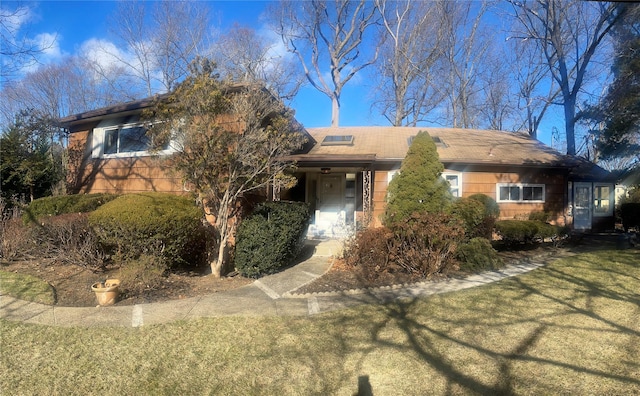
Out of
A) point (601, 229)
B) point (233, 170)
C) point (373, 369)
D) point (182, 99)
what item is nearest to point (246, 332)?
point (373, 369)

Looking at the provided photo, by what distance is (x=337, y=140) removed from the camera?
48.4 feet

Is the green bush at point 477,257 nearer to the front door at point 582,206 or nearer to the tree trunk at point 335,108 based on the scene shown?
the front door at point 582,206

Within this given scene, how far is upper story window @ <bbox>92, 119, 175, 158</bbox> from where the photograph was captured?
9.96 m

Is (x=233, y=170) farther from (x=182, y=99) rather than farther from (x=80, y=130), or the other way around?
(x=80, y=130)

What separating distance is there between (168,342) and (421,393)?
2616 millimetres

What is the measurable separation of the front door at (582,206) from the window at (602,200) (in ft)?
0.91

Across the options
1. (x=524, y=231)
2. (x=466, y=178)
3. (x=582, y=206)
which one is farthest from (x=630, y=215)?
(x=524, y=231)

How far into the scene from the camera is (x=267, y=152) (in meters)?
6.68

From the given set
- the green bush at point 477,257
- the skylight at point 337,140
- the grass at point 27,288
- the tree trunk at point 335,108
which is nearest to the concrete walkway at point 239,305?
the grass at point 27,288

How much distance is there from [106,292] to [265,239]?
2626 millimetres

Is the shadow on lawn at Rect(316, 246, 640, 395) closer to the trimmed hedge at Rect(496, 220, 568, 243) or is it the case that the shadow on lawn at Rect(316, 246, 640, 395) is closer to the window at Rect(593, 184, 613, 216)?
the trimmed hedge at Rect(496, 220, 568, 243)

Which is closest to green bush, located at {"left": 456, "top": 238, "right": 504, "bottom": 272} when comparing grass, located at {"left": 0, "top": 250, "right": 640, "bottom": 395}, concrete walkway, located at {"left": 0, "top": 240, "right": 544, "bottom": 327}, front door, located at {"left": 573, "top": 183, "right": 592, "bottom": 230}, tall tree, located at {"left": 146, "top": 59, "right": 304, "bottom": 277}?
concrete walkway, located at {"left": 0, "top": 240, "right": 544, "bottom": 327}

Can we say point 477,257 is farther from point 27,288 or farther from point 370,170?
point 27,288

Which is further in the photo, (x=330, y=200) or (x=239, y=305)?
(x=330, y=200)
